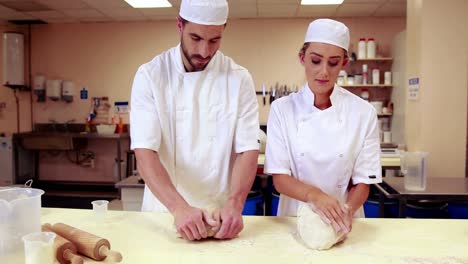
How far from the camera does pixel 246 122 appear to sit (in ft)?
5.09

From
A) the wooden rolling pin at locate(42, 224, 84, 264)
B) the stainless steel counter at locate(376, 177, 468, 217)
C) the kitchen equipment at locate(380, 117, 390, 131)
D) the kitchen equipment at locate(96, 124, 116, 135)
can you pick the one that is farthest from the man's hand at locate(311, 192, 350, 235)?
the kitchen equipment at locate(96, 124, 116, 135)

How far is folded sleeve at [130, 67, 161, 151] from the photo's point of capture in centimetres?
142

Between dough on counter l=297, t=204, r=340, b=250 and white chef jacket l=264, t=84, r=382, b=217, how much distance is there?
372 millimetres

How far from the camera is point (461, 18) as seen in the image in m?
3.49

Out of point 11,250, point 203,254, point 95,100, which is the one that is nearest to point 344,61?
point 203,254

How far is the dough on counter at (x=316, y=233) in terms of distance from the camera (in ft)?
3.59

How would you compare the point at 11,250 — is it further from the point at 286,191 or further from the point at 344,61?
the point at 344,61

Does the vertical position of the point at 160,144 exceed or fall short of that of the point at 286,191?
it exceeds it

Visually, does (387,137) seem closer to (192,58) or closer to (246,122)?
(246,122)

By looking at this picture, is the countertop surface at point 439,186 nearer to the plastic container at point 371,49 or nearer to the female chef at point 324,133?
the female chef at point 324,133

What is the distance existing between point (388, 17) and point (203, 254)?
18.2ft

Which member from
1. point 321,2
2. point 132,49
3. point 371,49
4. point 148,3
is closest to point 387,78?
point 371,49

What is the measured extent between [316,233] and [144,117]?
75 centimetres

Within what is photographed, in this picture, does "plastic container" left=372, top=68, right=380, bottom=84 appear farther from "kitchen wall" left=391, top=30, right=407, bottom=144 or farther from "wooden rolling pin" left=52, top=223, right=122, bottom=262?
"wooden rolling pin" left=52, top=223, right=122, bottom=262
